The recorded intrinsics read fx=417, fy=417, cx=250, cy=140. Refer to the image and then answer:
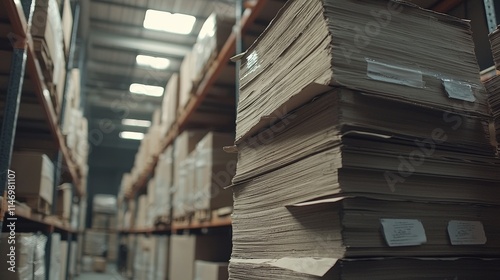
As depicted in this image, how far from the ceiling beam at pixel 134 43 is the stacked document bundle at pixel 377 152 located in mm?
7219

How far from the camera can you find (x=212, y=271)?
329 centimetres

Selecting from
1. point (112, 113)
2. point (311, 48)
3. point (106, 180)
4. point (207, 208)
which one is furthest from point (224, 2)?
Result: point (106, 180)

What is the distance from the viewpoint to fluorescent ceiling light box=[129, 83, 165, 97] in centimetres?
1143

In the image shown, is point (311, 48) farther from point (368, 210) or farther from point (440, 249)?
point (440, 249)

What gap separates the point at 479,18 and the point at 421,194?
1.50 m

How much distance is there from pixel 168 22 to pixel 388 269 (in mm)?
7412

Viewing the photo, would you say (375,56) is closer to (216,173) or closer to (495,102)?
(495,102)

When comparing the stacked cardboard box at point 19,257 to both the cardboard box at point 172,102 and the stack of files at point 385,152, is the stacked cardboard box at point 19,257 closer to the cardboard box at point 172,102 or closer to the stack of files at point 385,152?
the stack of files at point 385,152

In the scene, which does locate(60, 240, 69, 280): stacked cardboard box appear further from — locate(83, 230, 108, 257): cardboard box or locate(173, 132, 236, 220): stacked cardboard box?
locate(83, 230, 108, 257): cardboard box

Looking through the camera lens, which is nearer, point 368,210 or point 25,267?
point 368,210

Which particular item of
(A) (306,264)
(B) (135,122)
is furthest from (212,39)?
(B) (135,122)

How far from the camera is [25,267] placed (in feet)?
8.41

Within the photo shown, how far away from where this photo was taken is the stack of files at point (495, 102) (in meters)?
1.62

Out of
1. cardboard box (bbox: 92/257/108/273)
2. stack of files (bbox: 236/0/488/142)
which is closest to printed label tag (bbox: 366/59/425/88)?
stack of files (bbox: 236/0/488/142)
